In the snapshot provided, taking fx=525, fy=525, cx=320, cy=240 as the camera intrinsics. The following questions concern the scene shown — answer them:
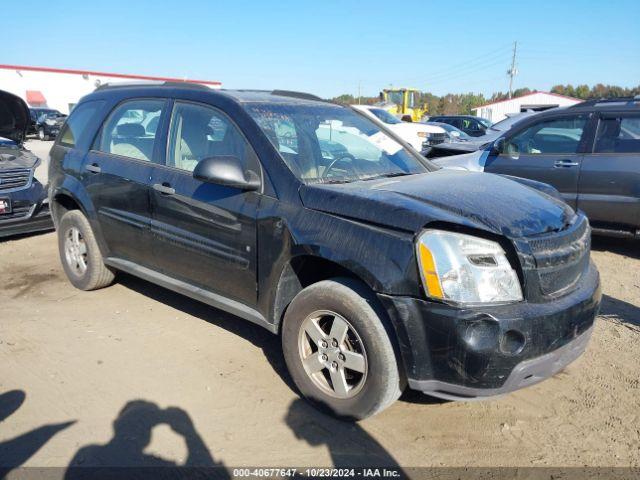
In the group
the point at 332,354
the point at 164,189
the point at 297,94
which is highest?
the point at 297,94

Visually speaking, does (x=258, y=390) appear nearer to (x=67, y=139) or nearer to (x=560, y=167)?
(x=67, y=139)

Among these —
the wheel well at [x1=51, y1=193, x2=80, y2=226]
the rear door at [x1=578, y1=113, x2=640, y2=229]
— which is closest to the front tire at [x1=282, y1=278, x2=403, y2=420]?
the wheel well at [x1=51, y1=193, x2=80, y2=226]

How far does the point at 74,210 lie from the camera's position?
16.0ft

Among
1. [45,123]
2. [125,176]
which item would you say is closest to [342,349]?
[125,176]

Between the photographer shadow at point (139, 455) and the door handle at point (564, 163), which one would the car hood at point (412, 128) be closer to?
the door handle at point (564, 163)

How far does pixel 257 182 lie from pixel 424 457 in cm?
180

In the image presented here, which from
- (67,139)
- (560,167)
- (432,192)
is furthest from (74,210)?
(560,167)

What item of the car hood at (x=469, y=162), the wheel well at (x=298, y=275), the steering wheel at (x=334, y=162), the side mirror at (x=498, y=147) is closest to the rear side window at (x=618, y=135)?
the side mirror at (x=498, y=147)

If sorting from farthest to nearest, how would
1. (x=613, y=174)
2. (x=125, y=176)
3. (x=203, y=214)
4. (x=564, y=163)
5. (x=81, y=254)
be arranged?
1. (x=564, y=163)
2. (x=613, y=174)
3. (x=81, y=254)
4. (x=125, y=176)
5. (x=203, y=214)

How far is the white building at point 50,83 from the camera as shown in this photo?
3828 centimetres

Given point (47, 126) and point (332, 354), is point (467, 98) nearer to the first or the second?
point (47, 126)

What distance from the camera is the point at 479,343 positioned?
245cm

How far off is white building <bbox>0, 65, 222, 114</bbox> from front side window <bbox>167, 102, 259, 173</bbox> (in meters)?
36.7

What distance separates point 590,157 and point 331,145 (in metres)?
3.83
